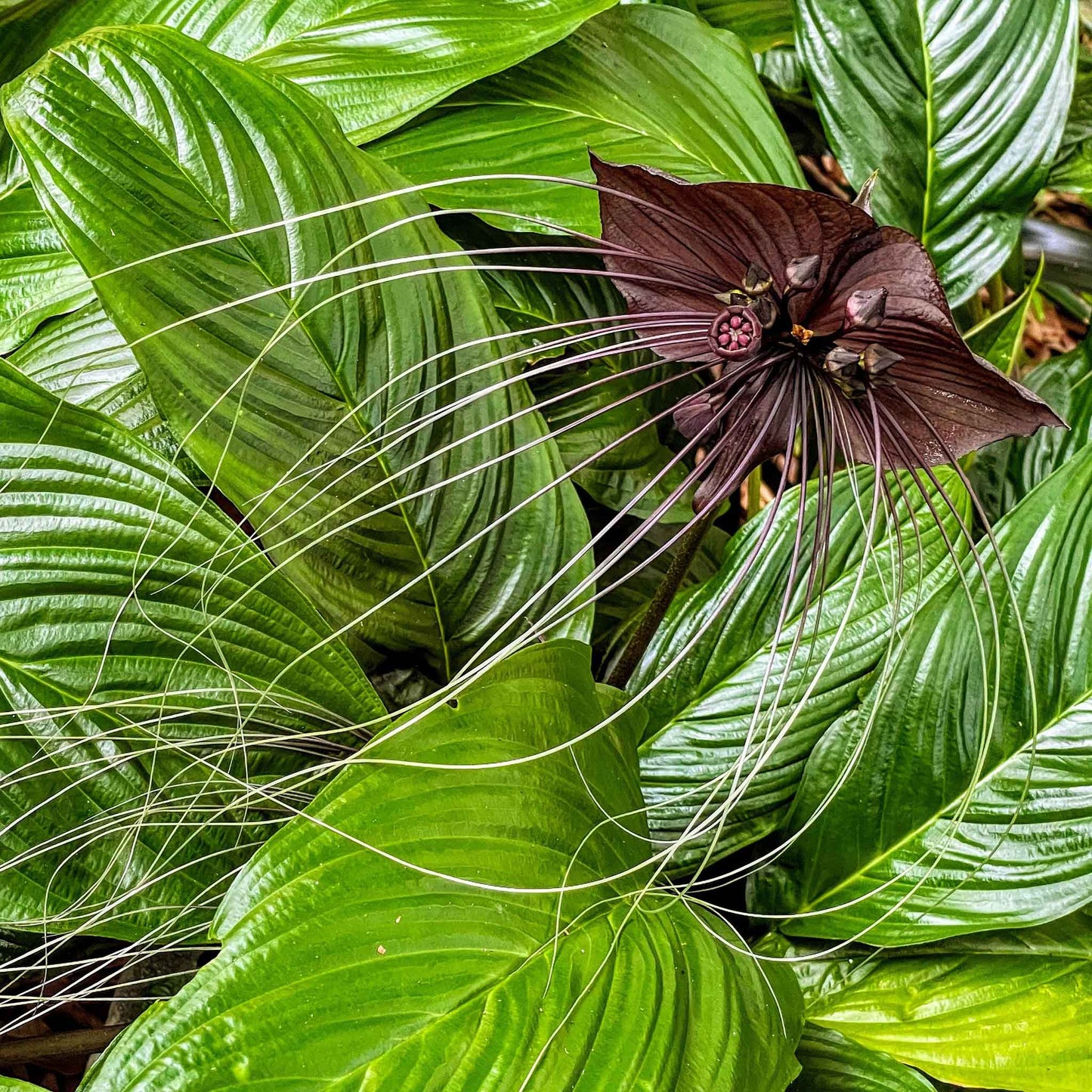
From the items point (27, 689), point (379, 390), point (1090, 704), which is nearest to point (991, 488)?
point (1090, 704)

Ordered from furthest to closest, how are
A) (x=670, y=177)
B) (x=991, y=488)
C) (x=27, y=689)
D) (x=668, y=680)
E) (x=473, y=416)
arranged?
(x=991, y=488)
(x=668, y=680)
(x=473, y=416)
(x=27, y=689)
(x=670, y=177)

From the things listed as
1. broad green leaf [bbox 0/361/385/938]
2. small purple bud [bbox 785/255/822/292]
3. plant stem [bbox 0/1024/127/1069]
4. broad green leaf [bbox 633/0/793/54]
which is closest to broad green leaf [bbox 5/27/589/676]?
broad green leaf [bbox 0/361/385/938]

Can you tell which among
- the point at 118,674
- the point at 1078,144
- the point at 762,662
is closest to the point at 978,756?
the point at 762,662

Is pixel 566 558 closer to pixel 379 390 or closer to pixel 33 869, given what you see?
pixel 379 390

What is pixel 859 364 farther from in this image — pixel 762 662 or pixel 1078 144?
pixel 1078 144

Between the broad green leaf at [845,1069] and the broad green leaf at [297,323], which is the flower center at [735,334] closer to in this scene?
the broad green leaf at [297,323]

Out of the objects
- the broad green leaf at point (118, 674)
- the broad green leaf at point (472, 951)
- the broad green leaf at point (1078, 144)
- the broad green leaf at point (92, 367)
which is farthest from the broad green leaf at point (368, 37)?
the broad green leaf at point (1078, 144)

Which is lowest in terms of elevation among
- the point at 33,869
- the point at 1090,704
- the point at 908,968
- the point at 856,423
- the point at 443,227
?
the point at 908,968
